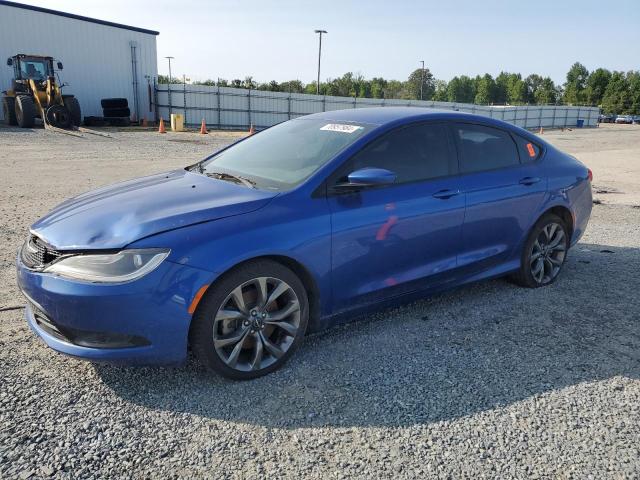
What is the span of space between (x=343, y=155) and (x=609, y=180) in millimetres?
11372

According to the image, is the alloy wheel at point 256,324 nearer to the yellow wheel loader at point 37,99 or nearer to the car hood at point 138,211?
the car hood at point 138,211

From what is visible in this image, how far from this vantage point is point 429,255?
391 cm

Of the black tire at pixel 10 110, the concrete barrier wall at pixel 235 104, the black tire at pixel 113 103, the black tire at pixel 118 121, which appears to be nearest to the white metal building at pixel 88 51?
the concrete barrier wall at pixel 235 104

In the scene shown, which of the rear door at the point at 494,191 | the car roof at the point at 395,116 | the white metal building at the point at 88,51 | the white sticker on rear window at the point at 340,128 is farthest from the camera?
the white metal building at the point at 88,51

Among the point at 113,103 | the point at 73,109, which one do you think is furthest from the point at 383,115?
the point at 113,103

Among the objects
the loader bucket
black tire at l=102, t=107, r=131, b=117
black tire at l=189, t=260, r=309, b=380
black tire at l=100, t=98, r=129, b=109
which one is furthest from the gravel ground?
black tire at l=100, t=98, r=129, b=109

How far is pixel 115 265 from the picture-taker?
9.25ft

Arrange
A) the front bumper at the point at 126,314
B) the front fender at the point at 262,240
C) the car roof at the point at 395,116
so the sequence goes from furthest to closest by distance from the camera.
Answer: the car roof at the point at 395,116, the front fender at the point at 262,240, the front bumper at the point at 126,314

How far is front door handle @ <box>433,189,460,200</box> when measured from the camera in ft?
12.9

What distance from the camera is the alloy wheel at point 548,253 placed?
189 inches

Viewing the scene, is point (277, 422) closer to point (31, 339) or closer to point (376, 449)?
point (376, 449)

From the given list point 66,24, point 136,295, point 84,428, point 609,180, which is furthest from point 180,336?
point 66,24

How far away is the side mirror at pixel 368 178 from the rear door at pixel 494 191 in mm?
951

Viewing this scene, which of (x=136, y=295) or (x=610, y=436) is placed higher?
(x=136, y=295)
